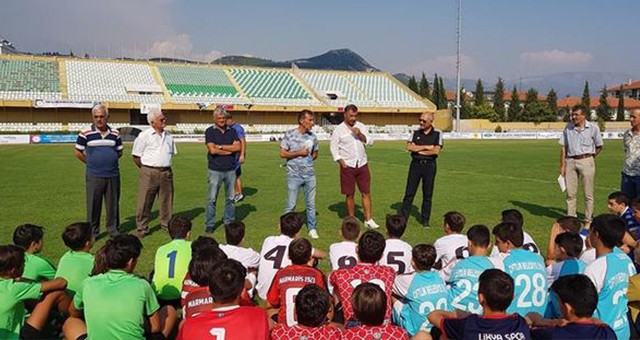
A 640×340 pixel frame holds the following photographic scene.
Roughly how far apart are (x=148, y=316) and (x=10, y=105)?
174 feet

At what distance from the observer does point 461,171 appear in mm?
18172

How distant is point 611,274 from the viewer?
12.2ft

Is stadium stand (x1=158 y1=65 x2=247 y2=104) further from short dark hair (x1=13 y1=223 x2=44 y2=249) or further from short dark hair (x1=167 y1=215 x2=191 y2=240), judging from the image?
short dark hair (x1=13 y1=223 x2=44 y2=249)

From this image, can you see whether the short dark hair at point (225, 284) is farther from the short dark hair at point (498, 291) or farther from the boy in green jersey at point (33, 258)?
the boy in green jersey at point (33, 258)

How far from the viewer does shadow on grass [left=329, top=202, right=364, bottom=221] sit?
9.98m

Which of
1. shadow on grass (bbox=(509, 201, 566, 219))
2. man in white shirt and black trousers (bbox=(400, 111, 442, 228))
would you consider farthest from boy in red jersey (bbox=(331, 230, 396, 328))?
shadow on grass (bbox=(509, 201, 566, 219))

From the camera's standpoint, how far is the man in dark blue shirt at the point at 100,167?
7.75 meters

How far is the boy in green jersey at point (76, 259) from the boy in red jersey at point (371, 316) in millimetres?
2547

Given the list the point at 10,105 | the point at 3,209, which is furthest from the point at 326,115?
the point at 3,209

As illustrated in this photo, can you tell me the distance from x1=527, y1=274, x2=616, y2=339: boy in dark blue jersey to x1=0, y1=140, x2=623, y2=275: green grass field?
3.49 meters

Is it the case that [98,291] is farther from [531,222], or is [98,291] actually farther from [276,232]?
[531,222]

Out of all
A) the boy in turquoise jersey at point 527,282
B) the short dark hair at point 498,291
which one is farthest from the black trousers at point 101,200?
the short dark hair at point 498,291

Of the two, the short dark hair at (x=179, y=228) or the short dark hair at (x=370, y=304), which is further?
the short dark hair at (x=179, y=228)

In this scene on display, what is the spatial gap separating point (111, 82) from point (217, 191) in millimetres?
54219
